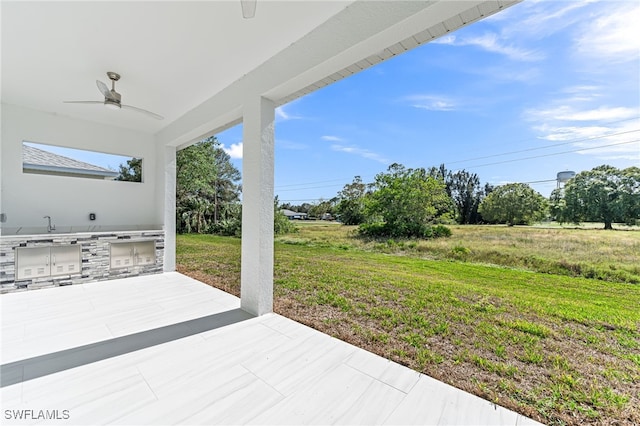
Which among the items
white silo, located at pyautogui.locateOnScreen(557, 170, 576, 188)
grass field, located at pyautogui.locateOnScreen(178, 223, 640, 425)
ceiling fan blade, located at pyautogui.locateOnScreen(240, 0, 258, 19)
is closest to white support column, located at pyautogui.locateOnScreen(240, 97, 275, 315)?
grass field, located at pyautogui.locateOnScreen(178, 223, 640, 425)

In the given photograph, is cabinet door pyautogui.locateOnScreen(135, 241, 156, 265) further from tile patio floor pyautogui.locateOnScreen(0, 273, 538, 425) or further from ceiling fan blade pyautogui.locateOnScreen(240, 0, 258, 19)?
ceiling fan blade pyautogui.locateOnScreen(240, 0, 258, 19)

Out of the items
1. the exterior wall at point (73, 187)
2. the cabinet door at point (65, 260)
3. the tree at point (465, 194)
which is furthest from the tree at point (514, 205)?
the cabinet door at point (65, 260)

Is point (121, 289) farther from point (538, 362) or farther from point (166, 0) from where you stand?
point (538, 362)

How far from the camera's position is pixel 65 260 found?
421 centimetres

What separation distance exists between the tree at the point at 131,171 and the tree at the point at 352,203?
14.0 ft

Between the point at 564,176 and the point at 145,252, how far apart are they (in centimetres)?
648

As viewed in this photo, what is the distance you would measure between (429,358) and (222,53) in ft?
11.9

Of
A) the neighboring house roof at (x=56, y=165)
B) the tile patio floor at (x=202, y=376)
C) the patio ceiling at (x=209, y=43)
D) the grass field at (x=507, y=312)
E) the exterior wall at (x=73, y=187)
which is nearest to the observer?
the tile patio floor at (x=202, y=376)

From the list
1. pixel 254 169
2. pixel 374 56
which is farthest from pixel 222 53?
pixel 374 56

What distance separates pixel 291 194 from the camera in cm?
592

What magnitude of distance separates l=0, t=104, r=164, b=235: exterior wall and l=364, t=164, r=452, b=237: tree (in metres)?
4.38

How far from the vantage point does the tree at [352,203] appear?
4867 millimetres

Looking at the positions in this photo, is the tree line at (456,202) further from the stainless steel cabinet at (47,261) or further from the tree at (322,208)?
the stainless steel cabinet at (47,261)

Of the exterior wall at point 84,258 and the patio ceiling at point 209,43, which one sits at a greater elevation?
the patio ceiling at point 209,43
